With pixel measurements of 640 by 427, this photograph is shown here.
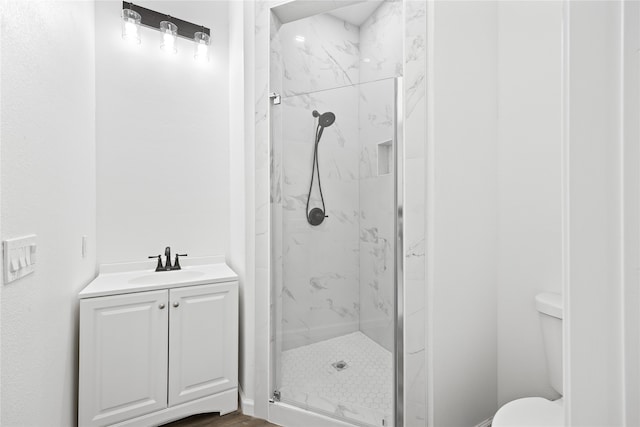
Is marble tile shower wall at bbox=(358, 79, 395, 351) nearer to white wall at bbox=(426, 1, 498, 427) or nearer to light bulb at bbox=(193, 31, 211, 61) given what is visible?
white wall at bbox=(426, 1, 498, 427)

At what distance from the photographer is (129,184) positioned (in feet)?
6.95

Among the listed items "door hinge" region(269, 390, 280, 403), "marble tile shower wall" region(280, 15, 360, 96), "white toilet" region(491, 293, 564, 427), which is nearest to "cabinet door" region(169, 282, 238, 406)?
"door hinge" region(269, 390, 280, 403)

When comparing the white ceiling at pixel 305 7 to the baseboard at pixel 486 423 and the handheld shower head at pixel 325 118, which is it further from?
the baseboard at pixel 486 423

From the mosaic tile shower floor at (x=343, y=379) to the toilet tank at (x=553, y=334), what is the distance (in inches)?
28.5

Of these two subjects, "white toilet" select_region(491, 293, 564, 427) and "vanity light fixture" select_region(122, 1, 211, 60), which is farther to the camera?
"vanity light fixture" select_region(122, 1, 211, 60)

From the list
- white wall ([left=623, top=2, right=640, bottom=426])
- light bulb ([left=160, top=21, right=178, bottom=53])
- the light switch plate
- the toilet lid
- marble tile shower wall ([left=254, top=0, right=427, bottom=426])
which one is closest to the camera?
white wall ([left=623, top=2, right=640, bottom=426])

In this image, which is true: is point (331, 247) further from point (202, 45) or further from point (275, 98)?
point (202, 45)

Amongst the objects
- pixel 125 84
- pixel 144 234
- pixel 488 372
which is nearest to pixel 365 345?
pixel 488 372

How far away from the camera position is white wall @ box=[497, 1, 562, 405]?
1602 mm

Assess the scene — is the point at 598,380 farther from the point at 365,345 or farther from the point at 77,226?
the point at 77,226

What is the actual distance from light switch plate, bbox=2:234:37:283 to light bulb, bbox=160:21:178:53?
67.0 inches

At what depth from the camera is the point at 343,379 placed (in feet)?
6.14

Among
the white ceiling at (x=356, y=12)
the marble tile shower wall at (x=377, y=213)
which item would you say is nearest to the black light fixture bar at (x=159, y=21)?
the white ceiling at (x=356, y=12)

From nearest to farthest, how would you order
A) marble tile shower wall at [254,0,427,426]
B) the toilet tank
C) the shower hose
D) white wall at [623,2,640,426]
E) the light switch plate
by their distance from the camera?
white wall at [623,2,640,426]
the light switch plate
the toilet tank
marble tile shower wall at [254,0,427,426]
the shower hose
